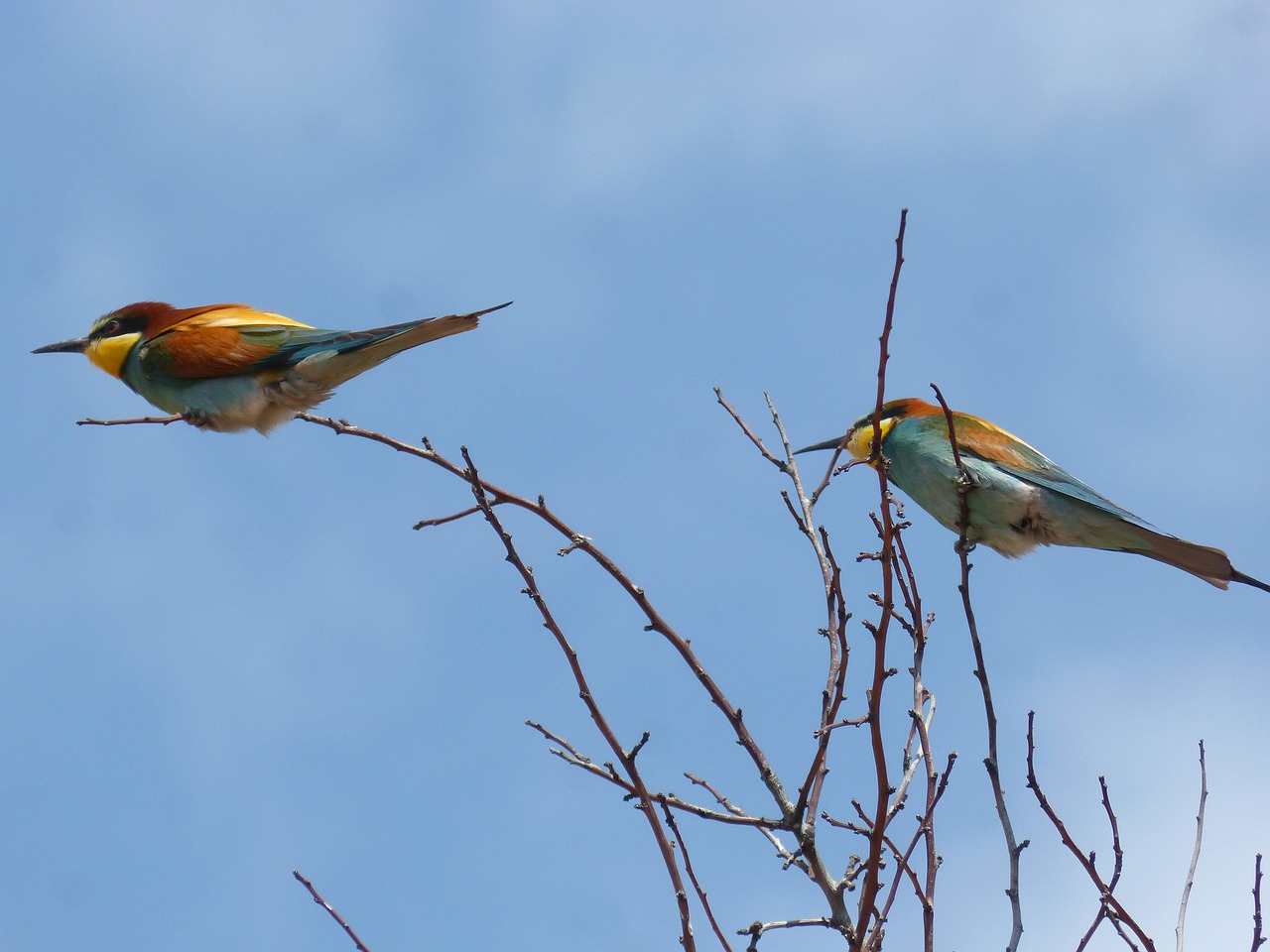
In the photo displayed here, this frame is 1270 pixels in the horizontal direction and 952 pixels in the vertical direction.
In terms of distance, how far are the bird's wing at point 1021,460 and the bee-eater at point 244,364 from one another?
7.07 ft

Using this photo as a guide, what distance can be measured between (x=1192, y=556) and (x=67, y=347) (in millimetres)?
4420

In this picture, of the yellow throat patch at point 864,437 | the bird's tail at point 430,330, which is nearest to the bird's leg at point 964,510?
the yellow throat patch at point 864,437

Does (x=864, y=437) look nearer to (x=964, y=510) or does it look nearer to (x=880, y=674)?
(x=964, y=510)

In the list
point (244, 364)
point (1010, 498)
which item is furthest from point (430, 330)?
point (1010, 498)

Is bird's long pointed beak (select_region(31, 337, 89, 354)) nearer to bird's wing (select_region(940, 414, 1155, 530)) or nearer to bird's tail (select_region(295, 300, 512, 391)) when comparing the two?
bird's tail (select_region(295, 300, 512, 391))

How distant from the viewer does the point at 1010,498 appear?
427 centimetres

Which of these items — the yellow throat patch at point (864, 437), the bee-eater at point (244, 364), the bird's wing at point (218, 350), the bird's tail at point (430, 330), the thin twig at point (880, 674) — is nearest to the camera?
the thin twig at point (880, 674)

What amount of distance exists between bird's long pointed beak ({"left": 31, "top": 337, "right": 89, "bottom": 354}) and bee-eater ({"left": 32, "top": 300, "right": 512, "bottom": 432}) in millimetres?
293

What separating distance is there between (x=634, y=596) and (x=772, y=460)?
86 cm

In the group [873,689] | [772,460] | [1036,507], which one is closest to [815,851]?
[873,689]

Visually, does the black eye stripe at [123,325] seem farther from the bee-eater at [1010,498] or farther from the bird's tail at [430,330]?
the bee-eater at [1010,498]

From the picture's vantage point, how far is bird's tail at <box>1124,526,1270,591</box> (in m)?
3.87

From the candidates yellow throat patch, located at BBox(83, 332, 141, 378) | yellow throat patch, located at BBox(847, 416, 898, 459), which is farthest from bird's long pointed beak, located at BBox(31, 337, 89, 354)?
yellow throat patch, located at BBox(847, 416, 898, 459)

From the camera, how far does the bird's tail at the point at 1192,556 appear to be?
3.87m
